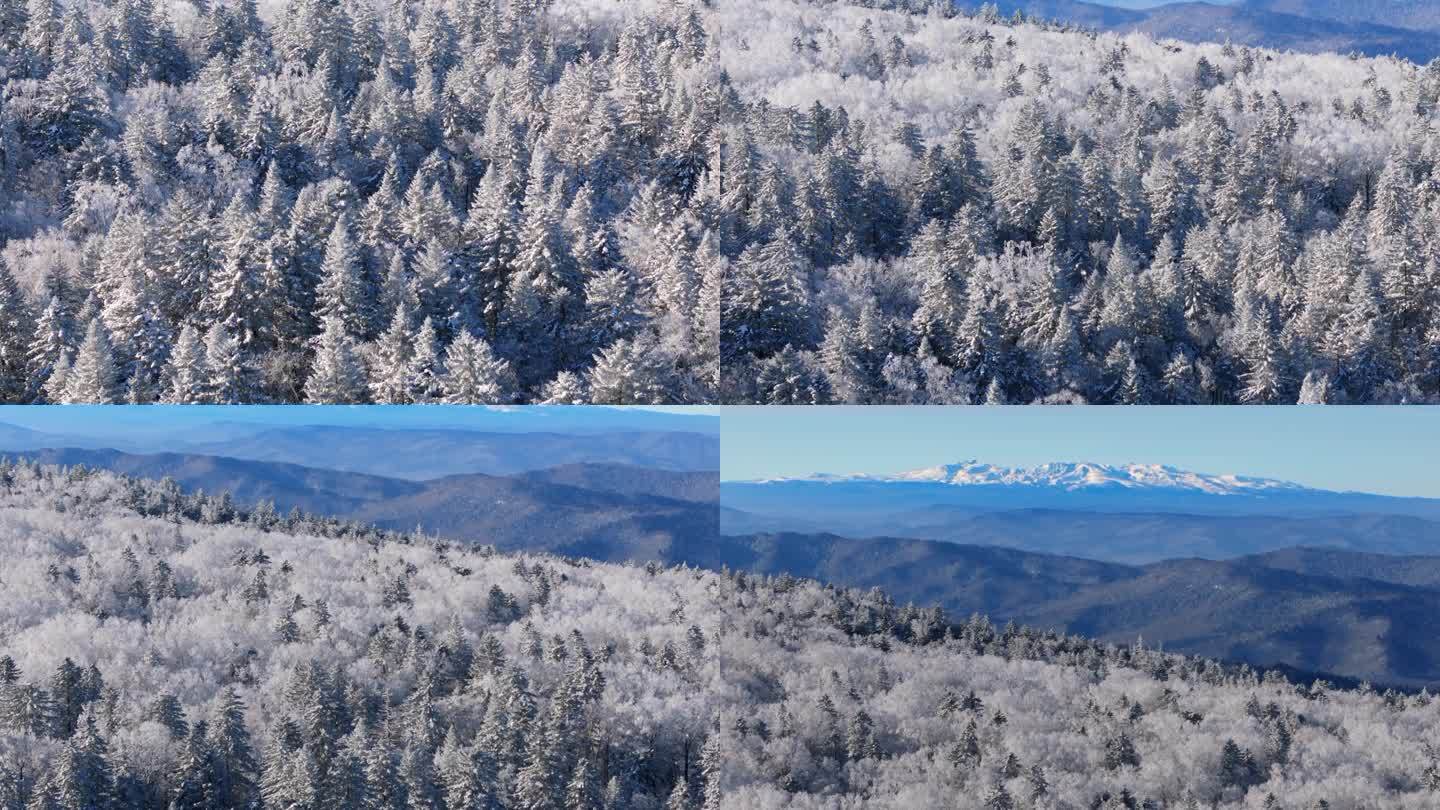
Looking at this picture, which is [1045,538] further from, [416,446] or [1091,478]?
[416,446]

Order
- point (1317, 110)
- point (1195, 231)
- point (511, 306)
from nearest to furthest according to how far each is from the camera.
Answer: point (511, 306) < point (1195, 231) < point (1317, 110)

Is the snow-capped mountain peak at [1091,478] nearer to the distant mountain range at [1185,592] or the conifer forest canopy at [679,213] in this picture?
the distant mountain range at [1185,592]

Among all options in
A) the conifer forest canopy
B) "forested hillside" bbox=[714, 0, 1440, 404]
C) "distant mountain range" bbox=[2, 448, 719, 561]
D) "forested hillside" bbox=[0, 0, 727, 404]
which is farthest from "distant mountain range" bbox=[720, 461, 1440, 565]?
"forested hillside" bbox=[714, 0, 1440, 404]

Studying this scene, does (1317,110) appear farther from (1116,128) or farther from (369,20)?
(369,20)

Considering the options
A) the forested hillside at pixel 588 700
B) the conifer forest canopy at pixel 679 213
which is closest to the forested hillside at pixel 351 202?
the conifer forest canopy at pixel 679 213

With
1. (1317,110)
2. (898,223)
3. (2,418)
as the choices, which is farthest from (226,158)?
(1317,110)
